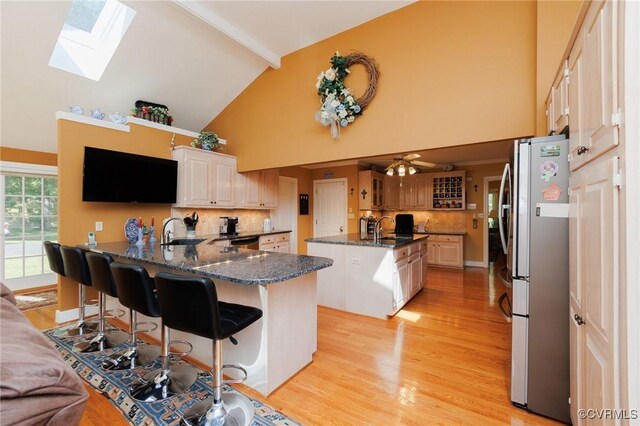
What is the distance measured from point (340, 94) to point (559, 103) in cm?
232

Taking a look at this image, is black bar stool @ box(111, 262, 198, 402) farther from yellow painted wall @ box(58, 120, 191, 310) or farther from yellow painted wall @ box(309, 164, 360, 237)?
yellow painted wall @ box(309, 164, 360, 237)

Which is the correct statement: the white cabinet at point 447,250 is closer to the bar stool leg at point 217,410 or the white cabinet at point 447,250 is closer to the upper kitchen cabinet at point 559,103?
the upper kitchen cabinet at point 559,103

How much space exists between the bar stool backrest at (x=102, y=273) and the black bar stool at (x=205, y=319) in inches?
37.0

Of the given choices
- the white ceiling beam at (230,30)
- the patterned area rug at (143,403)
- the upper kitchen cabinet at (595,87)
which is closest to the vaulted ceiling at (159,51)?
the white ceiling beam at (230,30)

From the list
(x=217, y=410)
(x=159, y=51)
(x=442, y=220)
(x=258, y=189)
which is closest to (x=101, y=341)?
(x=217, y=410)

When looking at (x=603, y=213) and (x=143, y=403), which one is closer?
(x=603, y=213)

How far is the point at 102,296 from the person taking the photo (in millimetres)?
2668

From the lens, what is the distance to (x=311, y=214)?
279 inches

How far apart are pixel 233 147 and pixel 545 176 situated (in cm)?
453

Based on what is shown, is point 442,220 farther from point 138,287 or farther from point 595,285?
point 138,287

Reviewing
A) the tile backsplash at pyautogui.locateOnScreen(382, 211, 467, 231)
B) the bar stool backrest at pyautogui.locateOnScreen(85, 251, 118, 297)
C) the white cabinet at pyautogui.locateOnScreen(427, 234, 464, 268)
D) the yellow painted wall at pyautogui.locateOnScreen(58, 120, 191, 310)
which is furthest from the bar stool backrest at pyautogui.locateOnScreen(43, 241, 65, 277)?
the white cabinet at pyautogui.locateOnScreen(427, 234, 464, 268)

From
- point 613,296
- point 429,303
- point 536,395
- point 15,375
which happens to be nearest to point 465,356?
point 536,395

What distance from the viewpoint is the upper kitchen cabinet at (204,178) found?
14.3 feet

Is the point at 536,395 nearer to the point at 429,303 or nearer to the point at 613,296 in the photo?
the point at 613,296
